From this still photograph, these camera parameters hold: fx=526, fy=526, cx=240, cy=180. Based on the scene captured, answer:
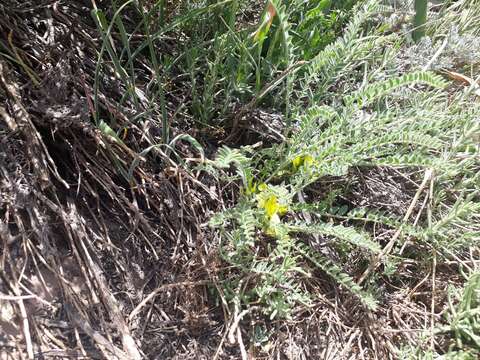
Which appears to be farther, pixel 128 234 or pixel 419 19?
pixel 419 19

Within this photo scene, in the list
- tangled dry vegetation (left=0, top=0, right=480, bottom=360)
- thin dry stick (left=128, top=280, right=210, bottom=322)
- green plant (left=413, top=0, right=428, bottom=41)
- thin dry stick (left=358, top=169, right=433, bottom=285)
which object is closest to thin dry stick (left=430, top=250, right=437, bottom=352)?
tangled dry vegetation (left=0, top=0, right=480, bottom=360)

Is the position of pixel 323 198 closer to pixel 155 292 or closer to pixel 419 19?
pixel 155 292

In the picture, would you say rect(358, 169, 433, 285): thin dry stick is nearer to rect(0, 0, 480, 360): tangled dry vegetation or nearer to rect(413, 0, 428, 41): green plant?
rect(0, 0, 480, 360): tangled dry vegetation

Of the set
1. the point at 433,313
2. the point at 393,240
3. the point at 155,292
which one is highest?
the point at 155,292

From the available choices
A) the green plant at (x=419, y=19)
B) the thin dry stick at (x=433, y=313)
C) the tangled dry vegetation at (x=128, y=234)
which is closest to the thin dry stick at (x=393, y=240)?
the tangled dry vegetation at (x=128, y=234)

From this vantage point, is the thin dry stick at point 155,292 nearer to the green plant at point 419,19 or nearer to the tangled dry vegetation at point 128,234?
the tangled dry vegetation at point 128,234

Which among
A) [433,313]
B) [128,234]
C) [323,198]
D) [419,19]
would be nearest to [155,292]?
[128,234]

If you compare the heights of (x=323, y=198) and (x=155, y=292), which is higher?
(x=155, y=292)

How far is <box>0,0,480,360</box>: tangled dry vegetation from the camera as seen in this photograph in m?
1.17

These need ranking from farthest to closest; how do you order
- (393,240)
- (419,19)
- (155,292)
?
1. (419,19)
2. (393,240)
3. (155,292)

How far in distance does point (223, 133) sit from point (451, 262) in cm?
72

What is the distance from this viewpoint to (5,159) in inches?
48.4

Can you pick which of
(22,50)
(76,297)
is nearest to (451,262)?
(76,297)

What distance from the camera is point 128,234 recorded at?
1309mm
